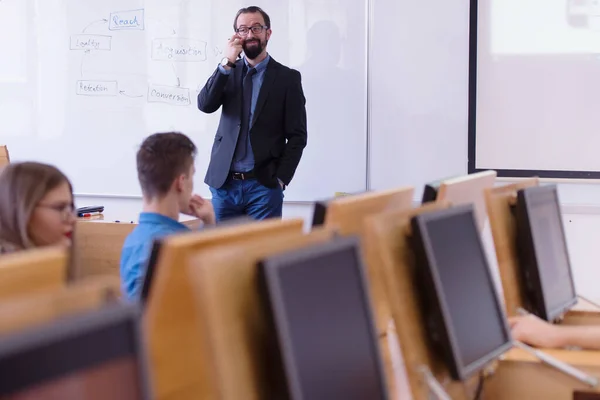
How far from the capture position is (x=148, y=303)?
3.19 feet

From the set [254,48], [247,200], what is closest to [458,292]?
[247,200]

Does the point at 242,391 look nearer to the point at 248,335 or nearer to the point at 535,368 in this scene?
the point at 248,335

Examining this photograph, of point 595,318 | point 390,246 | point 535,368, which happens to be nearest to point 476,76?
point 595,318

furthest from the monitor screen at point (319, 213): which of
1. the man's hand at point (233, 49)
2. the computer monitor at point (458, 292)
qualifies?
the man's hand at point (233, 49)

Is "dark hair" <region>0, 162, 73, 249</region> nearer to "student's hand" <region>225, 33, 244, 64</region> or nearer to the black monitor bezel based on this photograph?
the black monitor bezel

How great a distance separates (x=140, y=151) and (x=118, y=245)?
1145 mm

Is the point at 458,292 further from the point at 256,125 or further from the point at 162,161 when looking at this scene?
the point at 256,125

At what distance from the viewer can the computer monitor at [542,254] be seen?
1.72 meters

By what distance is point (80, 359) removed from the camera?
22.9 inches

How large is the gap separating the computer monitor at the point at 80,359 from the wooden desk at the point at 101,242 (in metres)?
2.56

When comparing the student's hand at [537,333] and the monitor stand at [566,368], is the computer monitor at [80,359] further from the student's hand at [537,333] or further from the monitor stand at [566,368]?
the student's hand at [537,333]

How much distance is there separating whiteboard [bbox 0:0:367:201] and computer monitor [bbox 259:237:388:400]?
2848 millimetres

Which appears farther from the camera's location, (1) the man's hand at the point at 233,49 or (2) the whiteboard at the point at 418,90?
(2) the whiteboard at the point at 418,90

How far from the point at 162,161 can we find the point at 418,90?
2.02 meters
